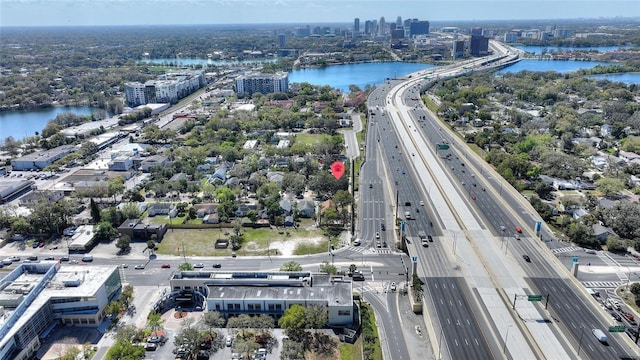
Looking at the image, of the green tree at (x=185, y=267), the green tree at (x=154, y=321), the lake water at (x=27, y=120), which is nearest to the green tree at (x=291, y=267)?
the green tree at (x=185, y=267)

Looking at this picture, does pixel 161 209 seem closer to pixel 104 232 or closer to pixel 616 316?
pixel 104 232

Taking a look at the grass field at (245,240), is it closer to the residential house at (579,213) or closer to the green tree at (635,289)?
the green tree at (635,289)

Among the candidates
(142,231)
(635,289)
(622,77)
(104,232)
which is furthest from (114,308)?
(622,77)

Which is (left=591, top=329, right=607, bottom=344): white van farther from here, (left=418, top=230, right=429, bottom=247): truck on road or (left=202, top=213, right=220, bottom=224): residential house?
(left=202, top=213, right=220, bottom=224): residential house

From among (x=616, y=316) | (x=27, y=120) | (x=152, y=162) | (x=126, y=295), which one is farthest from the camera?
(x=27, y=120)

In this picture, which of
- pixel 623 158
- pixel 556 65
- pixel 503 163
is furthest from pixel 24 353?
pixel 556 65

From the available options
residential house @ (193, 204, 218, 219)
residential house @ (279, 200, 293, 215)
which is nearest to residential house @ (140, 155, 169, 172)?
residential house @ (193, 204, 218, 219)
